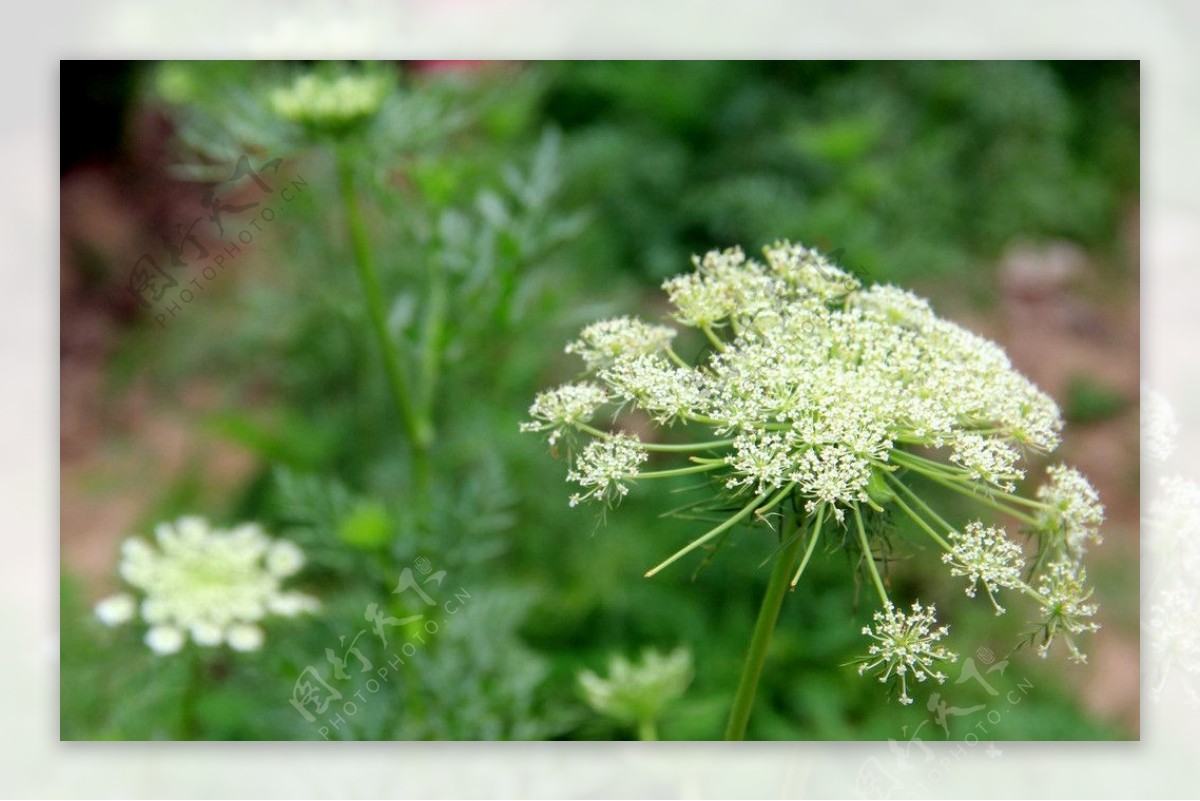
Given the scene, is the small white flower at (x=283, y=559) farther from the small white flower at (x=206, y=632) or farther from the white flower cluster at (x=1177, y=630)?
the white flower cluster at (x=1177, y=630)

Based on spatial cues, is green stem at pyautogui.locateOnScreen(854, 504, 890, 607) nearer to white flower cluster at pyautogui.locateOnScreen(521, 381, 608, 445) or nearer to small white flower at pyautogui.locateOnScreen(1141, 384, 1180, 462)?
white flower cluster at pyautogui.locateOnScreen(521, 381, 608, 445)

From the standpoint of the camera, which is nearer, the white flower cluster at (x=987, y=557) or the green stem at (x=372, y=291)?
the white flower cluster at (x=987, y=557)

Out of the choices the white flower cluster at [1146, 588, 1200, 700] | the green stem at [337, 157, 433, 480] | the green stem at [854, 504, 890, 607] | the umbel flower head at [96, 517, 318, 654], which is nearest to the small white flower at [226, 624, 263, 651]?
the umbel flower head at [96, 517, 318, 654]

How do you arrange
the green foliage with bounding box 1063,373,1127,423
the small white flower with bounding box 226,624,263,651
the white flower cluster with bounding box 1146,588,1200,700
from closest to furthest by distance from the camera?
the white flower cluster with bounding box 1146,588,1200,700, the small white flower with bounding box 226,624,263,651, the green foliage with bounding box 1063,373,1127,423

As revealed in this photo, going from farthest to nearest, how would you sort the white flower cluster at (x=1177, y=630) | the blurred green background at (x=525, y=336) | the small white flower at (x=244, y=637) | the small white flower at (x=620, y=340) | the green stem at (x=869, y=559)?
the blurred green background at (x=525, y=336) < the small white flower at (x=244, y=637) < the white flower cluster at (x=1177, y=630) < the small white flower at (x=620, y=340) < the green stem at (x=869, y=559)

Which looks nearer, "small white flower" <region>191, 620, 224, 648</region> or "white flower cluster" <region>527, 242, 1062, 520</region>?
"white flower cluster" <region>527, 242, 1062, 520</region>

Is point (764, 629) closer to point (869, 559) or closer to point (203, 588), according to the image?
point (869, 559)

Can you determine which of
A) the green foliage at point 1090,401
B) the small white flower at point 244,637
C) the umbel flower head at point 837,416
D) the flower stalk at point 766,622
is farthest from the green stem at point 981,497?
the green foliage at point 1090,401
